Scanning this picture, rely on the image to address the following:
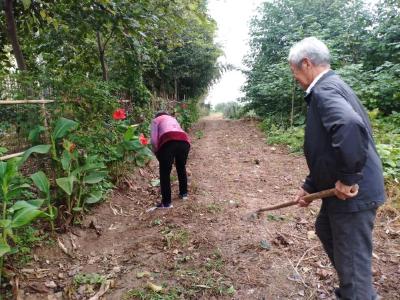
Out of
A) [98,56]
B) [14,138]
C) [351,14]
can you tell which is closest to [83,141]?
[14,138]

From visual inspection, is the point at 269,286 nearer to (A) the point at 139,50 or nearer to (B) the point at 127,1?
(B) the point at 127,1

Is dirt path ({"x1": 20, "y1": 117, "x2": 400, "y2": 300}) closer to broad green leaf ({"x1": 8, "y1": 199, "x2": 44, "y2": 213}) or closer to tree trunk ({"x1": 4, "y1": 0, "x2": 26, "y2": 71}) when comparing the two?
broad green leaf ({"x1": 8, "y1": 199, "x2": 44, "y2": 213})

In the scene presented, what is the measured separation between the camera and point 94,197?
14.3 ft

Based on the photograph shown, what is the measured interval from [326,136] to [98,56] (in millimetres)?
6743

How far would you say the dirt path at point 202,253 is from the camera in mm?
3078

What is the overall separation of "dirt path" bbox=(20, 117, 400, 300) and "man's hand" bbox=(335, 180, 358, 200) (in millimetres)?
1242

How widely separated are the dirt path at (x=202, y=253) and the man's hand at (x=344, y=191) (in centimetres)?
124

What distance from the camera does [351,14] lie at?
12055mm

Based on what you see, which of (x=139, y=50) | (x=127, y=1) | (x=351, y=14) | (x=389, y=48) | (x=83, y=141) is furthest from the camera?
(x=351, y=14)

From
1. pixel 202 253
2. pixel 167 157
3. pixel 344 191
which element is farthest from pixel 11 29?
pixel 344 191

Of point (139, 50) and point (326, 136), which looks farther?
point (139, 50)

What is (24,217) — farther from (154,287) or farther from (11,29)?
(11,29)

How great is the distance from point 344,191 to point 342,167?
0.16 m

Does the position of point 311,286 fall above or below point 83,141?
below
